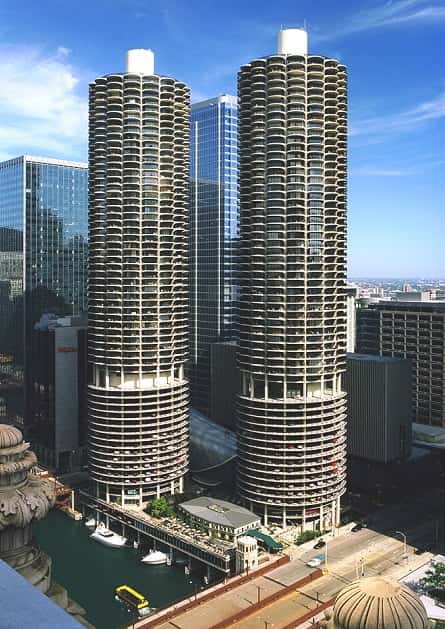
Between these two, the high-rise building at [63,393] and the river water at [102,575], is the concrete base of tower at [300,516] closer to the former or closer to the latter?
the river water at [102,575]

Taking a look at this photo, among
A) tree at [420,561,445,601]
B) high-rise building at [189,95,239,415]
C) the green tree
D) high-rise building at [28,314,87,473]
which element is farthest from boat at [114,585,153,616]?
high-rise building at [189,95,239,415]

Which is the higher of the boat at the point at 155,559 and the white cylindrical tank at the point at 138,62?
the white cylindrical tank at the point at 138,62

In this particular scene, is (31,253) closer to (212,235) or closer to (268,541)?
(212,235)

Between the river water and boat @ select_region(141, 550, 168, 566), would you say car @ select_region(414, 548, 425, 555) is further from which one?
boat @ select_region(141, 550, 168, 566)

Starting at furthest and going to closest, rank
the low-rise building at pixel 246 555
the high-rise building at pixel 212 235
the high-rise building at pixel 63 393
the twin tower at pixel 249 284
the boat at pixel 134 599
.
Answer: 1. the high-rise building at pixel 212 235
2. the high-rise building at pixel 63 393
3. the twin tower at pixel 249 284
4. the low-rise building at pixel 246 555
5. the boat at pixel 134 599

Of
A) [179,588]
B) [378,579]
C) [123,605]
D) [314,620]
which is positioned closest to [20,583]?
[378,579]

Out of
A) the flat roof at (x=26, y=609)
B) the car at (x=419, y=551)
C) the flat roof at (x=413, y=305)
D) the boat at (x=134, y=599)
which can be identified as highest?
the flat roof at (x=413, y=305)

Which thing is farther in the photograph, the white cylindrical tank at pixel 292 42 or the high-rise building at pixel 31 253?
the high-rise building at pixel 31 253

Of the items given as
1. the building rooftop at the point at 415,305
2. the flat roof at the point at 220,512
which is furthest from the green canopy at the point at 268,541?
the building rooftop at the point at 415,305
